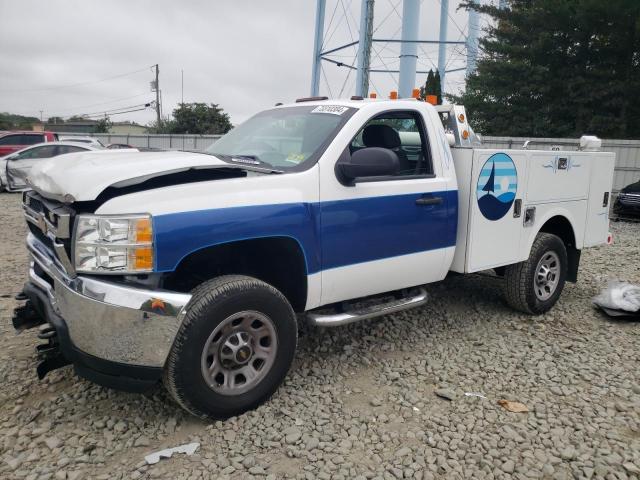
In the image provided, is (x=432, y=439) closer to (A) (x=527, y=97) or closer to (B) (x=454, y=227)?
(B) (x=454, y=227)

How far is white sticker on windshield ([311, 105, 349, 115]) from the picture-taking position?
13.3 ft

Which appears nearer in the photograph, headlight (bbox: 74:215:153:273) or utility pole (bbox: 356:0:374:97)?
headlight (bbox: 74:215:153:273)

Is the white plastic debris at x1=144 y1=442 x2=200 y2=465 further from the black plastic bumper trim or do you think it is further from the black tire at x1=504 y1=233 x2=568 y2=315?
the black tire at x1=504 y1=233 x2=568 y2=315

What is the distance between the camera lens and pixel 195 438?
10.3ft

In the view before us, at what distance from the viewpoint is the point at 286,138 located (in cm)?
408

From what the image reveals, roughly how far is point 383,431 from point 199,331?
1.25 metres

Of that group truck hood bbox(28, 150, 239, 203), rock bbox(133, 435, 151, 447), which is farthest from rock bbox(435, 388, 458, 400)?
truck hood bbox(28, 150, 239, 203)

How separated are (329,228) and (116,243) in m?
1.34

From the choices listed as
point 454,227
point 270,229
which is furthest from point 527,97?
point 270,229

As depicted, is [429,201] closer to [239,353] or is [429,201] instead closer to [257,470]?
[239,353]

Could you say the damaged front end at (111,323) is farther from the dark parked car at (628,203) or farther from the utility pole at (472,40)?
the utility pole at (472,40)

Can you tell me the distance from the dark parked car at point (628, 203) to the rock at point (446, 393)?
10875 millimetres

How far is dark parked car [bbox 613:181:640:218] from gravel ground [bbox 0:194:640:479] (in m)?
8.88

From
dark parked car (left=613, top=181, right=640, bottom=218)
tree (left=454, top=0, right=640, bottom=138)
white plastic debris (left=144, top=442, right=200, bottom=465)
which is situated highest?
tree (left=454, top=0, right=640, bottom=138)
